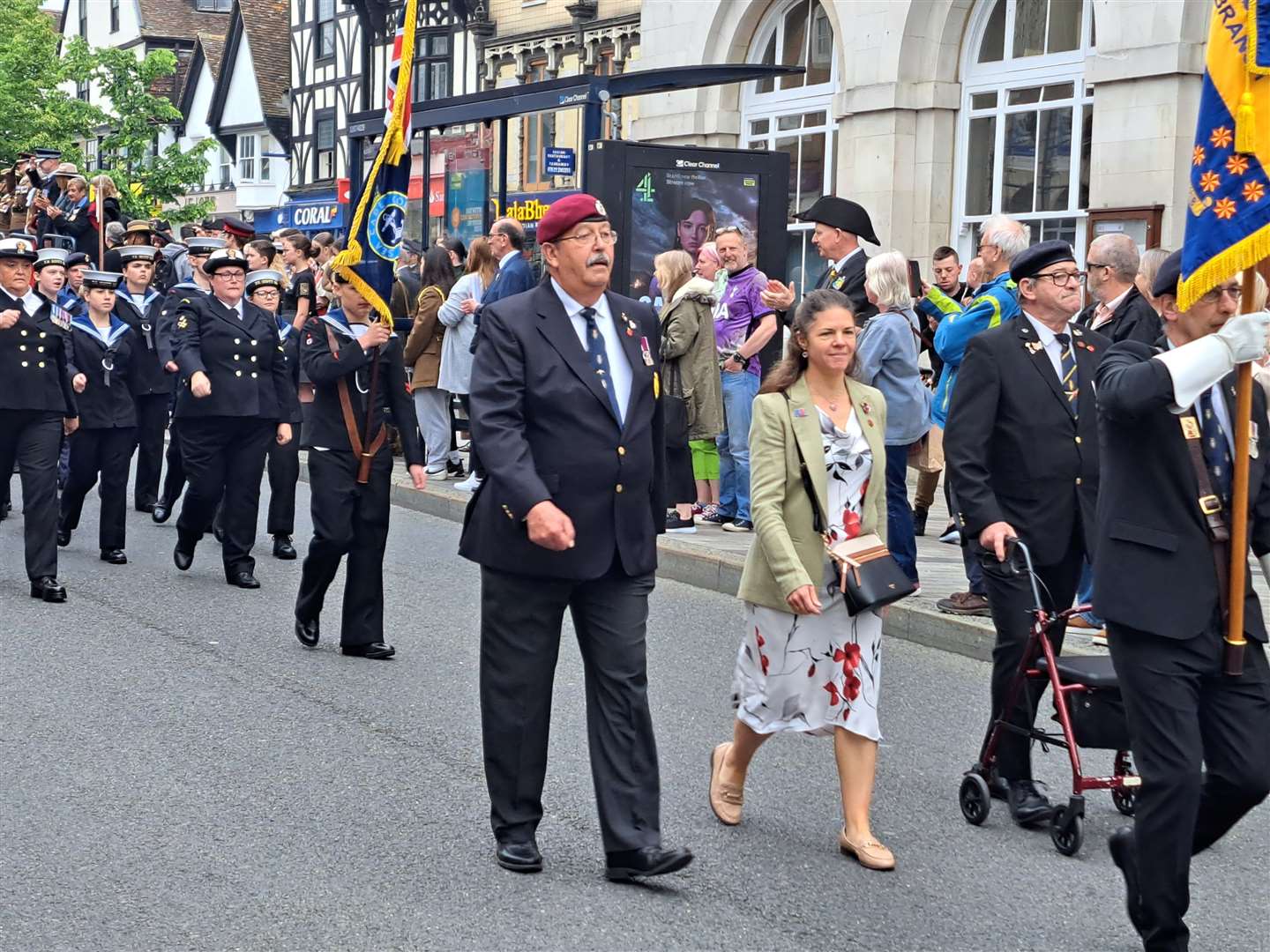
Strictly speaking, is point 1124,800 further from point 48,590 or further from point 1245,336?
point 48,590

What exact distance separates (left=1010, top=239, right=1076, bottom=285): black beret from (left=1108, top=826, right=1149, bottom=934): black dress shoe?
6.86 feet

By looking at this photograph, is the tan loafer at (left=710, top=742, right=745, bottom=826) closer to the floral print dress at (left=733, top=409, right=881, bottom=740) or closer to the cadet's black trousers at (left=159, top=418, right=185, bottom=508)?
the floral print dress at (left=733, top=409, right=881, bottom=740)

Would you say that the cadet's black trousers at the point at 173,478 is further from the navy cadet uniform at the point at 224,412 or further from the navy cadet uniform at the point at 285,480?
the navy cadet uniform at the point at 224,412

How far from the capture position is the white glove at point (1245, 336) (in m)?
4.34

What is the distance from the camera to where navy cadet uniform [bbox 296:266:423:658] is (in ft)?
29.0

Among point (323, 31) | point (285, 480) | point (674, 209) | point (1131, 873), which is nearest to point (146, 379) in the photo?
point (285, 480)

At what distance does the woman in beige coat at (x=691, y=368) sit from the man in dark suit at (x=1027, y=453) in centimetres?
612

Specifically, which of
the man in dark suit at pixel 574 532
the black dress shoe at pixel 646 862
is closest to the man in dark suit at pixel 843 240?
the man in dark suit at pixel 574 532

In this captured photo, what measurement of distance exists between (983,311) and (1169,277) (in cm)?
472

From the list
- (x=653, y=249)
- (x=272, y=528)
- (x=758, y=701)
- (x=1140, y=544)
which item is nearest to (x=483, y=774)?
(x=758, y=701)

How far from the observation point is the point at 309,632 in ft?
29.7

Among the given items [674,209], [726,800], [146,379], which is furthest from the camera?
[674,209]

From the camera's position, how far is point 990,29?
21156mm

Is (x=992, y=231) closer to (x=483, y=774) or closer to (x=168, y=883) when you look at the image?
(x=483, y=774)
